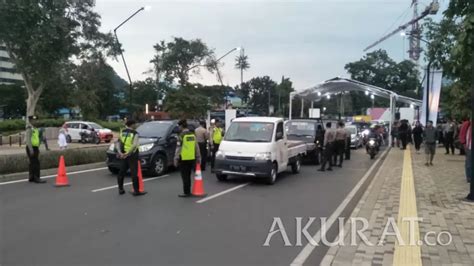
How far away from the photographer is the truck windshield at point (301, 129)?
813 inches

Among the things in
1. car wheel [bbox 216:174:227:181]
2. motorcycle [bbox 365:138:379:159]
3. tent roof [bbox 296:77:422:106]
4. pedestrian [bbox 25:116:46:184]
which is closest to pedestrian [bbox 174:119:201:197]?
car wheel [bbox 216:174:227:181]

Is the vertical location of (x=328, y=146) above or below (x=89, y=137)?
above

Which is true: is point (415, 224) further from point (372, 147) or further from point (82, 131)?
point (82, 131)

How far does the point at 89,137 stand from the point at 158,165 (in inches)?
978

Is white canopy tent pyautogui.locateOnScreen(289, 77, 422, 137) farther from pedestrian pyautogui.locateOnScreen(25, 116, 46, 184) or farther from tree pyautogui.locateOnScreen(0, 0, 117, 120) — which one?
pedestrian pyautogui.locateOnScreen(25, 116, 46, 184)

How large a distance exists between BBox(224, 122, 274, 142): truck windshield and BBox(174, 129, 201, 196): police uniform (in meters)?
2.93

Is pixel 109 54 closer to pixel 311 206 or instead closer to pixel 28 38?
pixel 28 38

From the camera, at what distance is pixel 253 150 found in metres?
13.5

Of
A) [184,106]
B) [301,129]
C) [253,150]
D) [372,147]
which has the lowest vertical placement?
[372,147]

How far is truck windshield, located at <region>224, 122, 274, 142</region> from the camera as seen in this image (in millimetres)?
14102

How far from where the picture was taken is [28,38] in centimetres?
2969

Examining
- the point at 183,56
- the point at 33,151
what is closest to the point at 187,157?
the point at 33,151

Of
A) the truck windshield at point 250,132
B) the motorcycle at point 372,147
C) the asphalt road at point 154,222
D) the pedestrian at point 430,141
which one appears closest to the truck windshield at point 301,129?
the motorcycle at point 372,147

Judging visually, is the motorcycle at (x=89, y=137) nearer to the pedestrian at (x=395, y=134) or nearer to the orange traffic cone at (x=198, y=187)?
A: the pedestrian at (x=395, y=134)
